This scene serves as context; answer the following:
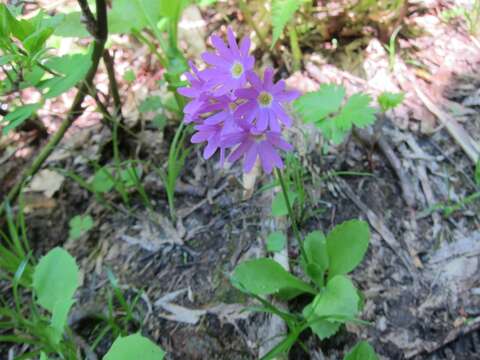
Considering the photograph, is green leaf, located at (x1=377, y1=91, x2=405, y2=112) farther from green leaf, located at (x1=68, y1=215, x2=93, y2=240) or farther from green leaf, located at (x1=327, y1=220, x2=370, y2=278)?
green leaf, located at (x1=68, y1=215, x2=93, y2=240)

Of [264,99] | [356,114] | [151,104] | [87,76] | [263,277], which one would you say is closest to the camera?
[264,99]

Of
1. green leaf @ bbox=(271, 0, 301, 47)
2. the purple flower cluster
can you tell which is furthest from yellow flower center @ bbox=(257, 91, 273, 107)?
green leaf @ bbox=(271, 0, 301, 47)

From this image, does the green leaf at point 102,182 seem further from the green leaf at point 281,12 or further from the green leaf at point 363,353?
the green leaf at point 363,353

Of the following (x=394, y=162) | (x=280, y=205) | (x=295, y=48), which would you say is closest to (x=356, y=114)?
(x=394, y=162)

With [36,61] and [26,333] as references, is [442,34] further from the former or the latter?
[26,333]

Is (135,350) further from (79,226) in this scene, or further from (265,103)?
(79,226)

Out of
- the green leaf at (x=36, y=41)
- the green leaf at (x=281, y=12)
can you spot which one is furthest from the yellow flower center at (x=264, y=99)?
the green leaf at (x=281, y=12)

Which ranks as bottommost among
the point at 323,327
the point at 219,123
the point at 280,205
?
the point at 323,327
